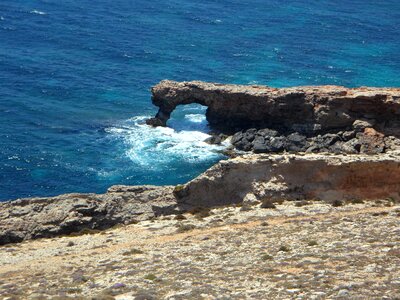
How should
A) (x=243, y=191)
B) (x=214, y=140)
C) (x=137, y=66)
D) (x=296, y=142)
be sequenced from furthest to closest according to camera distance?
(x=137, y=66), (x=214, y=140), (x=296, y=142), (x=243, y=191)

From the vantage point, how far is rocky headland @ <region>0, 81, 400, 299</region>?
3049 centimetres

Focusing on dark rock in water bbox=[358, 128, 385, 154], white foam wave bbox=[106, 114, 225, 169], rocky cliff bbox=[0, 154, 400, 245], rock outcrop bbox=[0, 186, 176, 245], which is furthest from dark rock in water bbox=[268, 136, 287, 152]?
rocky cliff bbox=[0, 154, 400, 245]

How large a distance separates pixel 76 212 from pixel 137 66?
69.1m

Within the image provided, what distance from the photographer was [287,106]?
84562 mm

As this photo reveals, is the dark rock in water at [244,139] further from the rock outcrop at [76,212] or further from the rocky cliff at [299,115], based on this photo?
the rock outcrop at [76,212]

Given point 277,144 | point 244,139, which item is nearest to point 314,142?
point 277,144

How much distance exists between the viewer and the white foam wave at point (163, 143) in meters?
84.5

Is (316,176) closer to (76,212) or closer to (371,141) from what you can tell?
(76,212)

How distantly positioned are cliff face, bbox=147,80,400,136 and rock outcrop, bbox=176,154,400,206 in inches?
1326

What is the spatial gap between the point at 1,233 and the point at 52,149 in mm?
37762

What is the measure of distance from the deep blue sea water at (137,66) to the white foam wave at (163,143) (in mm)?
130

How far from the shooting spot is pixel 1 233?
48.3 meters

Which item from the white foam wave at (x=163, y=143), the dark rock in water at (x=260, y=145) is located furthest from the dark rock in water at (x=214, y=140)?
the dark rock in water at (x=260, y=145)

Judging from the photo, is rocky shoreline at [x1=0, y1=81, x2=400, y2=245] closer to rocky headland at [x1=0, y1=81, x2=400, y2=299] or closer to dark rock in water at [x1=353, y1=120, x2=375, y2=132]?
rocky headland at [x1=0, y1=81, x2=400, y2=299]
